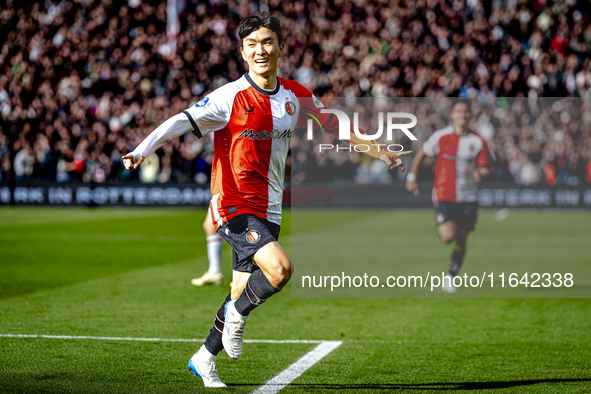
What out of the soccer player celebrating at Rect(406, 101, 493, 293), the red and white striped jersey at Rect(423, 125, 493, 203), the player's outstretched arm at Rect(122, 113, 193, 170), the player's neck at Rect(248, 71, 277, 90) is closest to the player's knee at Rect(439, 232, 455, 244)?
the soccer player celebrating at Rect(406, 101, 493, 293)

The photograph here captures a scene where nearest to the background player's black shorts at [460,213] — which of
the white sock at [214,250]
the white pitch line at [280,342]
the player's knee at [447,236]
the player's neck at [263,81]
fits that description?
the player's knee at [447,236]

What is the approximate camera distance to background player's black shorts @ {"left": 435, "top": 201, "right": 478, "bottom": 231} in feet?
28.9

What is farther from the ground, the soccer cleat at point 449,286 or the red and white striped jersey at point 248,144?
the red and white striped jersey at point 248,144

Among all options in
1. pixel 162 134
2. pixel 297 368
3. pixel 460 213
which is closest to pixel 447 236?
pixel 460 213

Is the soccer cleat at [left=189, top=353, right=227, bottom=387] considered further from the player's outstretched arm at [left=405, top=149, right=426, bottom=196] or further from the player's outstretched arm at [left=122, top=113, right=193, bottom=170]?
the player's outstretched arm at [left=405, top=149, right=426, bottom=196]

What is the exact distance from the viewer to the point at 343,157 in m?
20.5

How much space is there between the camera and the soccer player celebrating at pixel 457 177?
8805 mm

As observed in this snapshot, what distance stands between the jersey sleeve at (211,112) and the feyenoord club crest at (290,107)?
0.35m

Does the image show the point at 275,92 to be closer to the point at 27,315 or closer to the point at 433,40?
the point at 27,315

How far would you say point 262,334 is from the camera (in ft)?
20.2

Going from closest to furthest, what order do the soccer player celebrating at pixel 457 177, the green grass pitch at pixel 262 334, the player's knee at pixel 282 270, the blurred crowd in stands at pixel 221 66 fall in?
the player's knee at pixel 282 270 → the green grass pitch at pixel 262 334 → the soccer player celebrating at pixel 457 177 → the blurred crowd in stands at pixel 221 66

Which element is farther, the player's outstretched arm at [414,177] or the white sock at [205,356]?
the player's outstretched arm at [414,177]

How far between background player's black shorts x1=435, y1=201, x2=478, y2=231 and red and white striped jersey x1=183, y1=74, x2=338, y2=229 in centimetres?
475

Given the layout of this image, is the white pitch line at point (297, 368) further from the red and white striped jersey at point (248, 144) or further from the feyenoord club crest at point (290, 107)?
the feyenoord club crest at point (290, 107)
